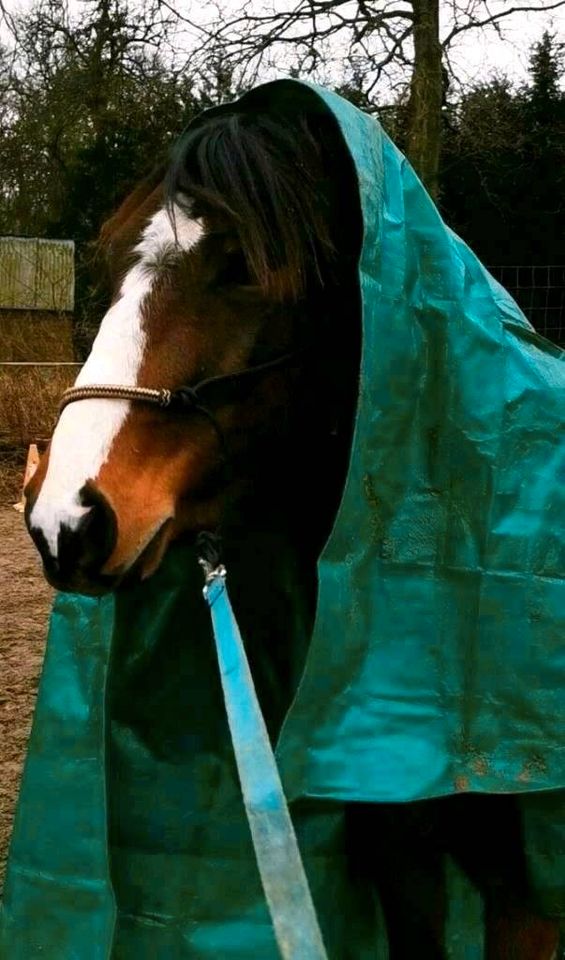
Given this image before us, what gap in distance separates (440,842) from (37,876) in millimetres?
745

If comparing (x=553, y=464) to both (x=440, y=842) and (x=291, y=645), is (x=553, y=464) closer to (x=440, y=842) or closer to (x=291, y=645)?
(x=291, y=645)

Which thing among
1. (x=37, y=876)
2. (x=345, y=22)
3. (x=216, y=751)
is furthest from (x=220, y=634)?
(x=345, y=22)

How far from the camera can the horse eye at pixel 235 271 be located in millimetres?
1360

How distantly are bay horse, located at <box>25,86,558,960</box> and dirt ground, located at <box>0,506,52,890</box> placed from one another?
4.82 ft

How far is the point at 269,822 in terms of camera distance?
0.95 m

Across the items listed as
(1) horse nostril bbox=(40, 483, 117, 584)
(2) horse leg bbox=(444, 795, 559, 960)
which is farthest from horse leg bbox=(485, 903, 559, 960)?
(1) horse nostril bbox=(40, 483, 117, 584)

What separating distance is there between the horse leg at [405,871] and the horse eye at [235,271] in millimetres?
897

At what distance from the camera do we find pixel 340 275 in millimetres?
1521

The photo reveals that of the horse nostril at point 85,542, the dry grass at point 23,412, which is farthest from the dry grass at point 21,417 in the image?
the horse nostril at point 85,542

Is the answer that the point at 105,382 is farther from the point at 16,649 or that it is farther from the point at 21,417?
the point at 21,417

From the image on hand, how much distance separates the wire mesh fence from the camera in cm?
1062

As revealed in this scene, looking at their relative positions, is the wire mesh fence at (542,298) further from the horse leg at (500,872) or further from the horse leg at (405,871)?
the horse leg at (405,871)

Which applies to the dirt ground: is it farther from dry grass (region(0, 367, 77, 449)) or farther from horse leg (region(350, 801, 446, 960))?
dry grass (region(0, 367, 77, 449))

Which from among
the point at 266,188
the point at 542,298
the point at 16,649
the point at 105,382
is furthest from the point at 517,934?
the point at 542,298
